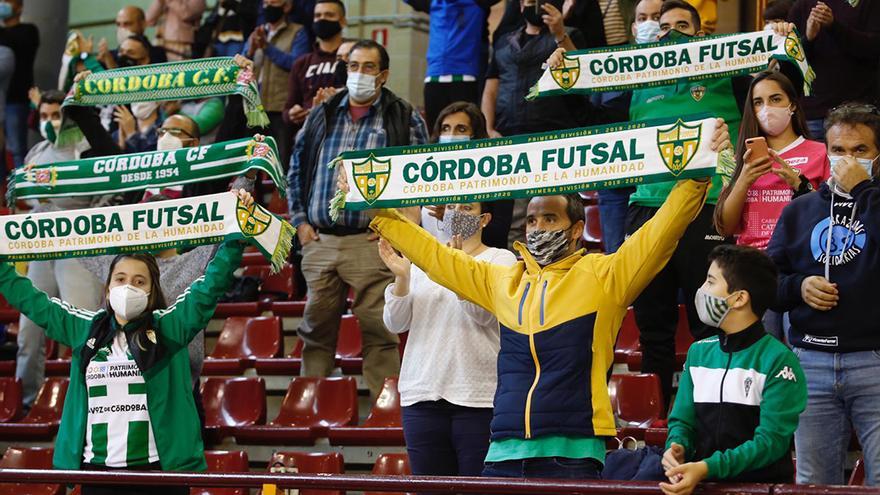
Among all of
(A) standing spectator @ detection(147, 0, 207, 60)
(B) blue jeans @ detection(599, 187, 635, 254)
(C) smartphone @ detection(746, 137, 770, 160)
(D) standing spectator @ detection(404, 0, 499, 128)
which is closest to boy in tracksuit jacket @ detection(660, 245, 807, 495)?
(C) smartphone @ detection(746, 137, 770, 160)

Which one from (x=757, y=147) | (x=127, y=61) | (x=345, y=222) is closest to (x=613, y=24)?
(x=345, y=222)

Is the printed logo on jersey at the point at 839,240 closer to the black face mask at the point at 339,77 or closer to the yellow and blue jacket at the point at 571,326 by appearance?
the yellow and blue jacket at the point at 571,326

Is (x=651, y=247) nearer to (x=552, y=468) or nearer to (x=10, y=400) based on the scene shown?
(x=552, y=468)

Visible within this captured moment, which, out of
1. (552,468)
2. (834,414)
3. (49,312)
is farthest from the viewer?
(49,312)

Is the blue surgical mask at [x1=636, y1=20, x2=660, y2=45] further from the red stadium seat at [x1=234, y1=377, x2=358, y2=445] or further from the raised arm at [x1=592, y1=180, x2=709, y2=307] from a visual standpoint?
the raised arm at [x1=592, y1=180, x2=709, y2=307]

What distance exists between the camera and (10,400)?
7637 millimetres

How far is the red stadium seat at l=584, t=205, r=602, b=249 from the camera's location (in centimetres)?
802

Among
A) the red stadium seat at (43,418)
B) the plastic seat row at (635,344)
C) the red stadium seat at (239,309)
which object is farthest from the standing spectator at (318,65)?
the plastic seat row at (635,344)

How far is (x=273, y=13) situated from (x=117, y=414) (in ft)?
16.5

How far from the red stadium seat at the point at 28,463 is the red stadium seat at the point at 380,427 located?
4.79 feet

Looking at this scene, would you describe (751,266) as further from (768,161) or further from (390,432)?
(390,432)

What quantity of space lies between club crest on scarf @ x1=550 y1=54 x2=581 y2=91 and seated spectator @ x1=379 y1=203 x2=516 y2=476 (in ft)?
5.04

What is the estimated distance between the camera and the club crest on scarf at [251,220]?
17.0 ft

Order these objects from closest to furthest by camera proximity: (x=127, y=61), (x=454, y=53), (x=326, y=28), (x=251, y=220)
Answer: (x=251, y=220)
(x=454, y=53)
(x=326, y=28)
(x=127, y=61)
